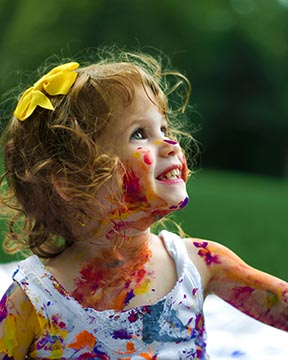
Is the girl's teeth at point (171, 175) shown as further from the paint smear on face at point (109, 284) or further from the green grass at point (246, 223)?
the green grass at point (246, 223)

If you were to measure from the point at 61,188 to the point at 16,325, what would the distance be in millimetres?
389

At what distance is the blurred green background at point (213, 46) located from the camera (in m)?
25.0

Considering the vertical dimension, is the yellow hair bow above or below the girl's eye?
above

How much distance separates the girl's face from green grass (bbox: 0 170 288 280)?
2.75 metres

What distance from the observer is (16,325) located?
7.29 ft

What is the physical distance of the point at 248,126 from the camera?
85.0 ft

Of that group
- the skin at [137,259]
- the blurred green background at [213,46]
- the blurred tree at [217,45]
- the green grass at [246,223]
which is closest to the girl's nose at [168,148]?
the skin at [137,259]

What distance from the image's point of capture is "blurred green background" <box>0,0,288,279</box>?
2495 centimetres

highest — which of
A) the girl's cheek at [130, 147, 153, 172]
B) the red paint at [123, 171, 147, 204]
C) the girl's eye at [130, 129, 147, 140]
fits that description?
A: the girl's eye at [130, 129, 147, 140]

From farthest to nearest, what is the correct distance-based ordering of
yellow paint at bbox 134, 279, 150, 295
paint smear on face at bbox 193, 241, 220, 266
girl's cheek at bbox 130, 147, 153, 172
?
paint smear on face at bbox 193, 241, 220, 266 < yellow paint at bbox 134, 279, 150, 295 < girl's cheek at bbox 130, 147, 153, 172

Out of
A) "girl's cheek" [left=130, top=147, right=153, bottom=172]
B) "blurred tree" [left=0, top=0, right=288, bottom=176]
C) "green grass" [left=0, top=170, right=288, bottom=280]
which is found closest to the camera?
"girl's cheek" [left=130, top=147, right=153, bottom=172]

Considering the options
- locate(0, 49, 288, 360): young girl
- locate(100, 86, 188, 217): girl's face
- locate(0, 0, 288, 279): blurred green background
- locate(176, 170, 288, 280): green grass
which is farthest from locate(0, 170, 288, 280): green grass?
locate(0, 0, 288, 279): blurred green background

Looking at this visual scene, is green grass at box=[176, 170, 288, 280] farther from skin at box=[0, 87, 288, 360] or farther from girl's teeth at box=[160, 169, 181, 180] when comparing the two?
girl's teeth at box=[160, 169, 181, 180]

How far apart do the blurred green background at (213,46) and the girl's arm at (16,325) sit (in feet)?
73.6
